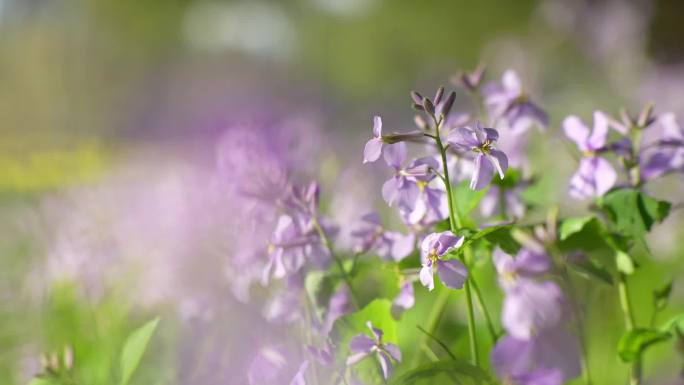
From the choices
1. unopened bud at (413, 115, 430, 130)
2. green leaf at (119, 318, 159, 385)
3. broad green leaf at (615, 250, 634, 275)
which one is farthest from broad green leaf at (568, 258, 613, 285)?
green leaf at (119, 318, 159, 385)

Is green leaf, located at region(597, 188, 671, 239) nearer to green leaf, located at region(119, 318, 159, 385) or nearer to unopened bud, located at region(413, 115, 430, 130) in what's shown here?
unopened bud, located at region(413, 115, 430, 130)

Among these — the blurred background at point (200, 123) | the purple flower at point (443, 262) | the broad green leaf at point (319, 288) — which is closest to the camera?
the purple flower at point (443, 262)

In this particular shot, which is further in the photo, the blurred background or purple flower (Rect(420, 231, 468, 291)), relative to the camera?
the blurred background

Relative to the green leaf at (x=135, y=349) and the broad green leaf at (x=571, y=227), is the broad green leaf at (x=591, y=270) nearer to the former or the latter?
the broad green leaf at (x=571, y=227)

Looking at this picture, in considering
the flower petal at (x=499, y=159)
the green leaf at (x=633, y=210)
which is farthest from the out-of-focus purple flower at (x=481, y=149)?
the green leaf at (x=633, y=210)

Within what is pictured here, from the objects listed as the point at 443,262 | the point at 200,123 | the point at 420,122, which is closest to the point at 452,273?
the point at 443,262

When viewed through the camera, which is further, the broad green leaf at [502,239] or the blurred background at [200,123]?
the blurred background at [200,123]

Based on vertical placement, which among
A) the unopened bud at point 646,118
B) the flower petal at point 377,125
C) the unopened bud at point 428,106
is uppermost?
the unopened bud at point 428,106
